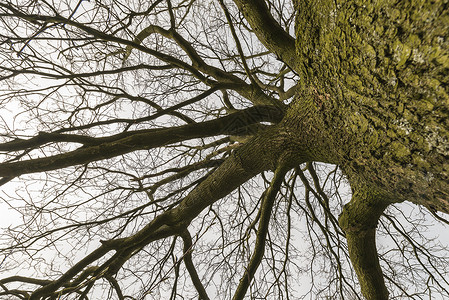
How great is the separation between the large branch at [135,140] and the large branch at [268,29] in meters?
0.50

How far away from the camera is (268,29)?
2357 millimetres

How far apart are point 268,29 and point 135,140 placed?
1.50 metres

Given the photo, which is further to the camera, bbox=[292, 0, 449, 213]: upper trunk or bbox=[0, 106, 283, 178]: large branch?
bbox=[0, 106, 283, 178]: large branch

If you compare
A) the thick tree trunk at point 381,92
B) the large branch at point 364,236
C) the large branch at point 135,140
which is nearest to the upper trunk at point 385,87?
the thick tree trunk at point 381,92

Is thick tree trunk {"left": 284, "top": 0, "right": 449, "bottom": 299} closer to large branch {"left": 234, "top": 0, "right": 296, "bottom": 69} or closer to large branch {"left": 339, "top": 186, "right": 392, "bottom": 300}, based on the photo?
large branch {"left": 339, "top": 186, "right": 392, "bottom": 300}

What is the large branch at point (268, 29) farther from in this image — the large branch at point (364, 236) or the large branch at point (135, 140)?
the large branch at point (364, 236)

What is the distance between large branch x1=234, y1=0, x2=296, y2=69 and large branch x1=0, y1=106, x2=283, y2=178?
1.64 ft

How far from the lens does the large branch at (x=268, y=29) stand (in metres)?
2.33

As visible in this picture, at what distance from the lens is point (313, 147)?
6.21 feet

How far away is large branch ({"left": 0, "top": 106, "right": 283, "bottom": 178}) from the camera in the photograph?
1459 mm

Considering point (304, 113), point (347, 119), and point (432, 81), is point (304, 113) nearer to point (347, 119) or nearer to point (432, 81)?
point (347, 119)

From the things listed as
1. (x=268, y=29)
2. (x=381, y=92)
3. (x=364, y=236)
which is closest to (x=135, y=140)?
(x=381, y=92)

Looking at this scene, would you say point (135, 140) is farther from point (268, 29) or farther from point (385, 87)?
point (268, 29)

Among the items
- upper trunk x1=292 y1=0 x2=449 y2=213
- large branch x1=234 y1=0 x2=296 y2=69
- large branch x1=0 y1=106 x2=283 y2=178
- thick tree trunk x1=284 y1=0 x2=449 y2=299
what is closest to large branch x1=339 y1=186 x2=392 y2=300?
thick tree trunk x1=284 y1=0 x2=449 y2=299
